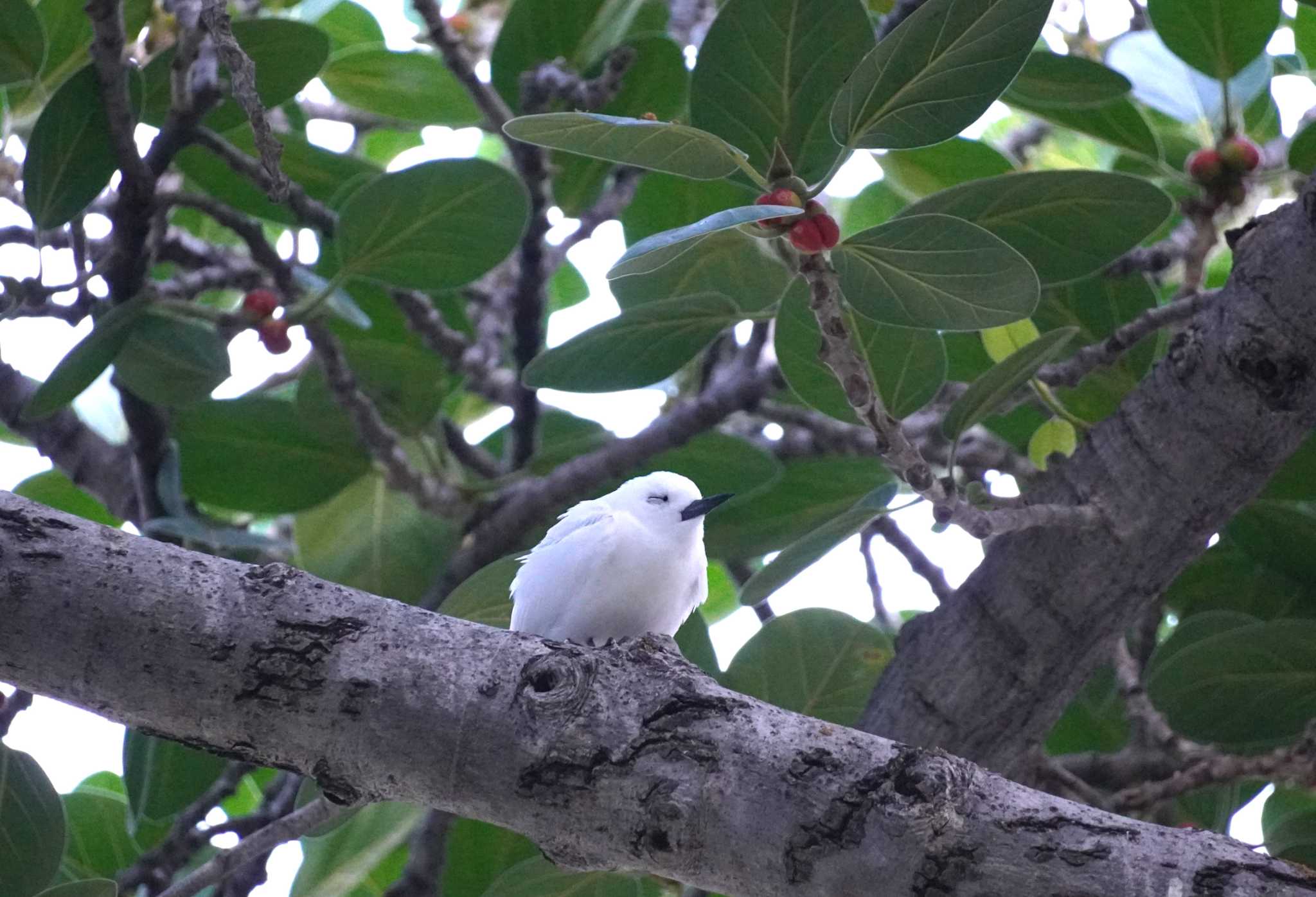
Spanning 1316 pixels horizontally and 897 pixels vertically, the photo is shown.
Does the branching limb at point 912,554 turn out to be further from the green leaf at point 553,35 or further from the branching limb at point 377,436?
the green leaf at point 553,35

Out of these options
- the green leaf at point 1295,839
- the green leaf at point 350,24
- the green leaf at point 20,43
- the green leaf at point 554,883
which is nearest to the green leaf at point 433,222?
the green leaf at point 20,43

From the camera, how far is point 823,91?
90.7 inches

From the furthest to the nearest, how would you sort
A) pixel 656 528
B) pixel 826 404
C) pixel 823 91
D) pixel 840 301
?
1. pixel 656 528
2. pixel 826 404
3. pixel 840 301
4. pixel 823 91

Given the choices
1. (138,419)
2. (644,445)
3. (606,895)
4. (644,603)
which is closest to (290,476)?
(138,419)

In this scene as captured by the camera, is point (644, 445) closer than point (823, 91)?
No

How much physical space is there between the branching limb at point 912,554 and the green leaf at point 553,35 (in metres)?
1.49

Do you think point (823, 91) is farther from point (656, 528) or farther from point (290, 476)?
point (290, 476)

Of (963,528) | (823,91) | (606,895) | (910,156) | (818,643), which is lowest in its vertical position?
(606,895)

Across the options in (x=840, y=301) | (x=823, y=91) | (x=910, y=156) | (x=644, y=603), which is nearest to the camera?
(x=823, y=91)

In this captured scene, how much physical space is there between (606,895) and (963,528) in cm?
107

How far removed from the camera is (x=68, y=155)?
9.41ft

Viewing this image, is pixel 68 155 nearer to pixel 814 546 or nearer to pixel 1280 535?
pixel 814 546

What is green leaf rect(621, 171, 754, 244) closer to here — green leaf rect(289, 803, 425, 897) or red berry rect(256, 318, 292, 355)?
red berry rect(256, 318, 292, 355)

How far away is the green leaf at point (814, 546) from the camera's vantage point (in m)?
2.44
